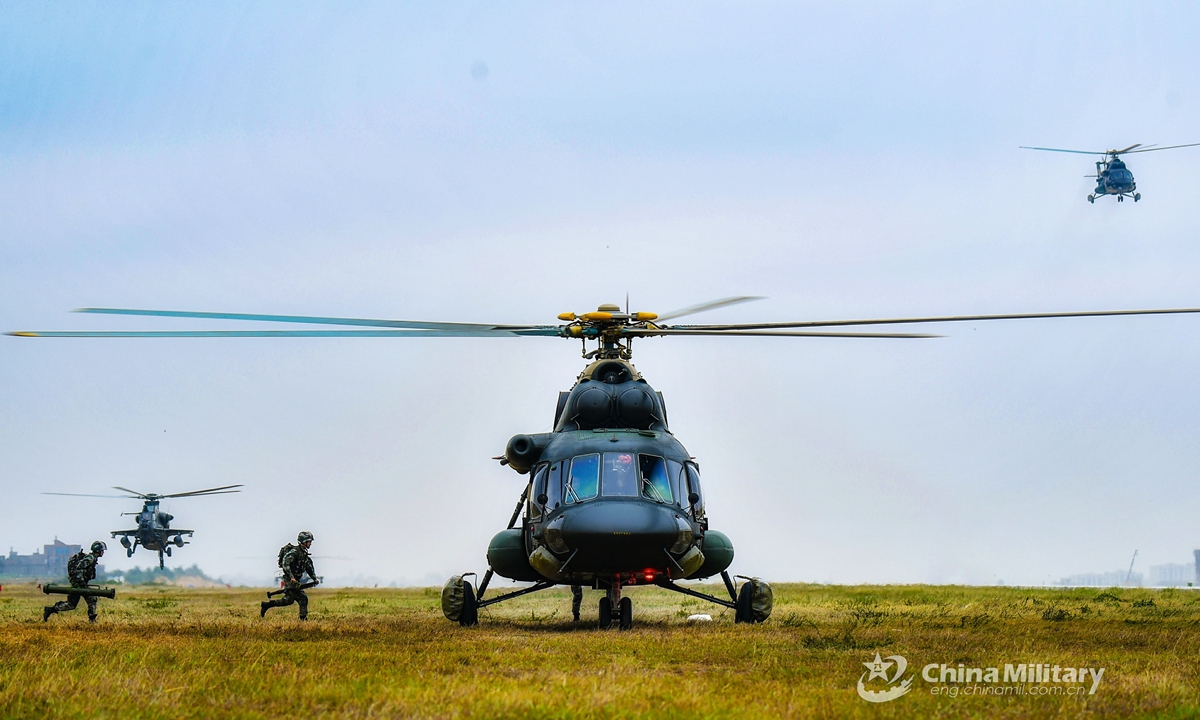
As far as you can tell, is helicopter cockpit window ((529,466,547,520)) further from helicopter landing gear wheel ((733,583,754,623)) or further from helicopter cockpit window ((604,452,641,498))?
helicopter landing gear wheel ((733,583,754,623))

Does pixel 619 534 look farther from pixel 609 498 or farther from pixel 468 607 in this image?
pixel 468 607

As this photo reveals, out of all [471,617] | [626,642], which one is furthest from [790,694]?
[471,617]

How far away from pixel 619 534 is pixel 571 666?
5.50 m

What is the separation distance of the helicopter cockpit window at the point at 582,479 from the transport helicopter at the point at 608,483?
0.02m

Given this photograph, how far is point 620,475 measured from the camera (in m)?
17.3

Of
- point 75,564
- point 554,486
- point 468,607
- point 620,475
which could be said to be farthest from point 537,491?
point 75,564

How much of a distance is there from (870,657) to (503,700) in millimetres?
4986

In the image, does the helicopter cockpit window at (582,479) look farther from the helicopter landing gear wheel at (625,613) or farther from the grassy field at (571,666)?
the grassy field at (571,666)

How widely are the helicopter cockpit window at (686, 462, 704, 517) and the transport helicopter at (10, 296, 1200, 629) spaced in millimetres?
22

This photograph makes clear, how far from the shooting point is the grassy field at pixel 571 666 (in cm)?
827

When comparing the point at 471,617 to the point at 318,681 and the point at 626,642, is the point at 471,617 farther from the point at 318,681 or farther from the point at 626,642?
the point at 318,681

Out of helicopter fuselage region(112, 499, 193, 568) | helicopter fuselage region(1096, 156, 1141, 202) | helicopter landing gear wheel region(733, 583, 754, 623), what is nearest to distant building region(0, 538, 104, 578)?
helicopter fuselage region(112, 499, 193, 568)

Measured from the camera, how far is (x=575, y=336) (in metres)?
19.8

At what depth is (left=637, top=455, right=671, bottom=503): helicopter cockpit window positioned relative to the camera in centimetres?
1736
